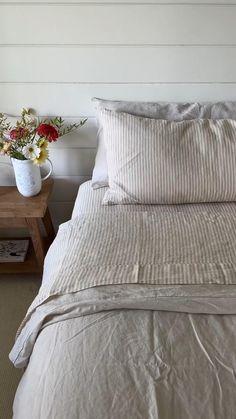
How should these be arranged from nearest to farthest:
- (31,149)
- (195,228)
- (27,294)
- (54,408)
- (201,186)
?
(54,408) < (195,228) < (201,186) < (31,149) < (27,294)

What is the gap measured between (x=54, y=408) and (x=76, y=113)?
52.0 inches

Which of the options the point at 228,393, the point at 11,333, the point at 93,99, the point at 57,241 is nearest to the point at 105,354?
the point at 228,393

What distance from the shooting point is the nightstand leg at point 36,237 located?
1.63 m

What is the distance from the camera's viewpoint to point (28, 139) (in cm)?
160

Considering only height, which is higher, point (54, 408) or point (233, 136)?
point (233, 136)

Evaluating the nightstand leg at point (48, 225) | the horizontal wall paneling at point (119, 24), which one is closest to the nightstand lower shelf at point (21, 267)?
the nightstand leg at point (48, 225)

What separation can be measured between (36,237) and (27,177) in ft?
0.94

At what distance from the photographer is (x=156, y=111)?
1578mm

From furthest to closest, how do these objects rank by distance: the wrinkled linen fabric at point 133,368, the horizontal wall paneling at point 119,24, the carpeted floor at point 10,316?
the horizontal wall paneling at point 119,24 < the carpeted floor at point 10,316 < the wrinkled linen fabric at point 133,368

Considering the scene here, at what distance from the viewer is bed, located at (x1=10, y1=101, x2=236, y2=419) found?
0.77m

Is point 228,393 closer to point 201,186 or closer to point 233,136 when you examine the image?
point 201,186

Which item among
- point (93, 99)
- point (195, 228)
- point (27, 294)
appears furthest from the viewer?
point (27, 294)

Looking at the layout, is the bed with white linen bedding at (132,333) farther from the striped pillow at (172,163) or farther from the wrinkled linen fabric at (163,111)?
the wrinkled linen fabric at (163,111)

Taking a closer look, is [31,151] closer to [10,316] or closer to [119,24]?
[119,24]
